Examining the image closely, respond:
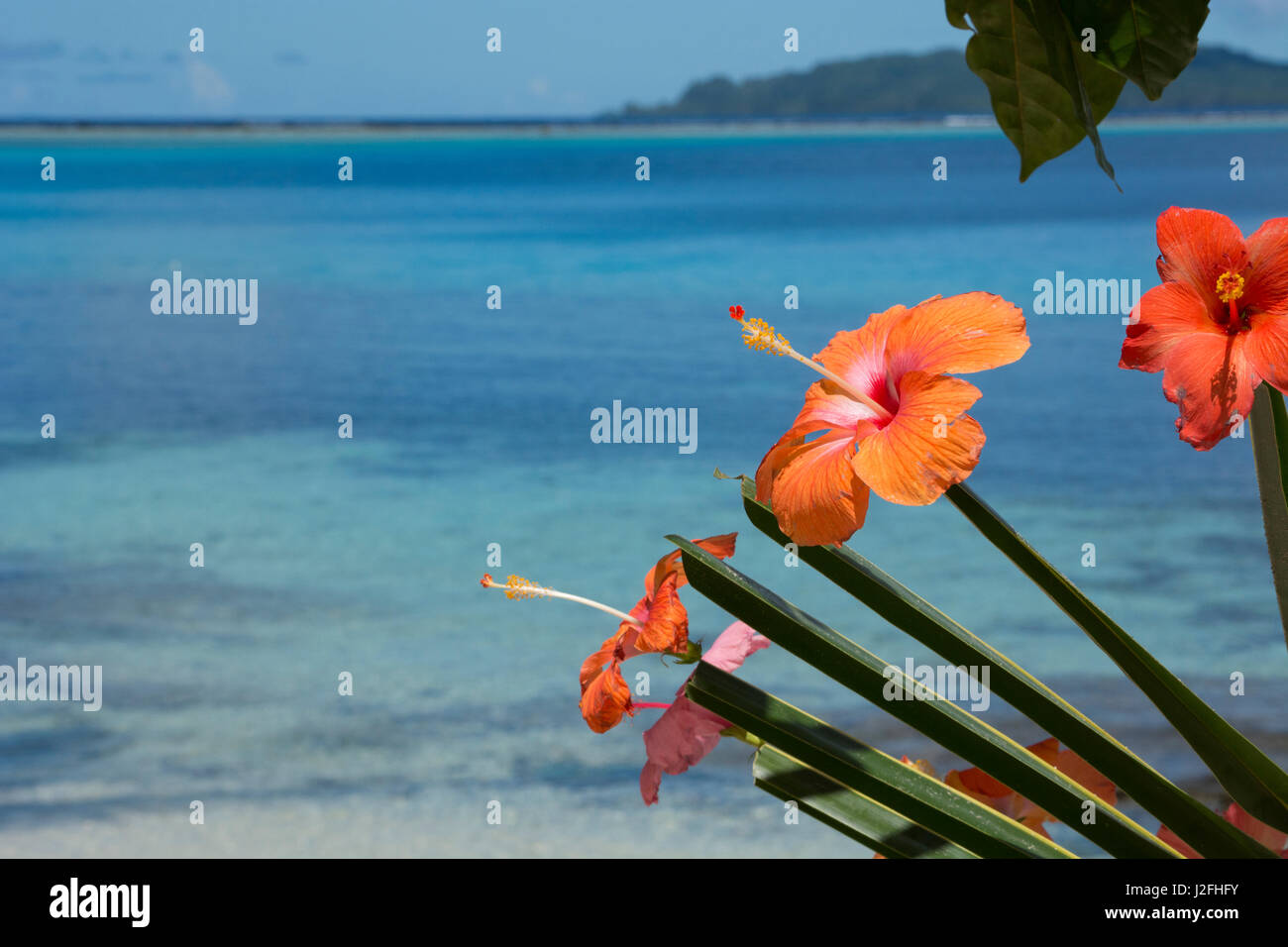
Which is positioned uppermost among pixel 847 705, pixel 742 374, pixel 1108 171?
pixel 742 374

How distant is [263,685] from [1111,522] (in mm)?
4091

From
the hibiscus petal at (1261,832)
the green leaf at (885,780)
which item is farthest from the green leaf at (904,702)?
the hibiscus petal at (1261,832)

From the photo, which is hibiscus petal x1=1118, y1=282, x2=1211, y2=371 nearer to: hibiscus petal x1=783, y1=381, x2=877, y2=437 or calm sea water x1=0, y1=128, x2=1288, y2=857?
hibiscus petal x1=783, y1=381, x2=877, y2=437

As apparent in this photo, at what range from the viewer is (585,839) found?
3385 mm

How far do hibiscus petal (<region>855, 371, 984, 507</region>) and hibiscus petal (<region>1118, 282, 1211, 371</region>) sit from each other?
11cm

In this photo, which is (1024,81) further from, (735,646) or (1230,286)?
(735,646)

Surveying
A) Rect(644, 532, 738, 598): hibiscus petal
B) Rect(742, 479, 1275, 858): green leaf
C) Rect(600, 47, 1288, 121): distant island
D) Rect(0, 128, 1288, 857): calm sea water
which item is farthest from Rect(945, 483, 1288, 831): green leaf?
Rect(600, 47, 1288, 121): distant island

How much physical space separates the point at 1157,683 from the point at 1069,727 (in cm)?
5

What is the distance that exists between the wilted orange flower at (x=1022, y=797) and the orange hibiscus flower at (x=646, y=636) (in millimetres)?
231

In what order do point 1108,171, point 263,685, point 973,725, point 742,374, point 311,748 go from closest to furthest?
point 1108,171
point 973,725
point 311,748
point 263,685
point 742,374

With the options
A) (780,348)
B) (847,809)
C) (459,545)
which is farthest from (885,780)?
(459,545)

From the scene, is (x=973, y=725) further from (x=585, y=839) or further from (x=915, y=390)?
(x=585, y=839)

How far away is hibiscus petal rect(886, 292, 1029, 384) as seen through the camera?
567 millimetres
